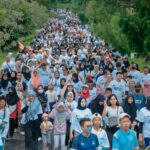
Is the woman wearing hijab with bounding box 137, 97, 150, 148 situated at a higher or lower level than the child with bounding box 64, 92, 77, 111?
lower

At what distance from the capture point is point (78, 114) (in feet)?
38.5

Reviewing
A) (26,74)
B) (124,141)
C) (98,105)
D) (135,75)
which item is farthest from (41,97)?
(124,141)

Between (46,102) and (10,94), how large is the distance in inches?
35.5

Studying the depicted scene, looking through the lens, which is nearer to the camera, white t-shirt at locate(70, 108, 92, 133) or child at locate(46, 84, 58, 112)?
white t-shirt at locate(70, 108, 92, 133)

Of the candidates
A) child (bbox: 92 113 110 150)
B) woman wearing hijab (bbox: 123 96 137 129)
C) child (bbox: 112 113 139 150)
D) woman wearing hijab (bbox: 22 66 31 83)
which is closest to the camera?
child (bbox: 112 113 139 150)

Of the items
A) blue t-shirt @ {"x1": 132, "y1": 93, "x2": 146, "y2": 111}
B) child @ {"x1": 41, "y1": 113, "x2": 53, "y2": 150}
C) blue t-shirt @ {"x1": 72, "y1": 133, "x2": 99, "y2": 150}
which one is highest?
blue t-shirt @ {"x1": 132, "y1": 93, "x2": 146, "y2": 111}

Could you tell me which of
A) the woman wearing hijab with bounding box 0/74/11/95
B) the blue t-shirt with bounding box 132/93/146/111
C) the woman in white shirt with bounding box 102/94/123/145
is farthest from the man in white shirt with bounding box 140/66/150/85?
the woman in white shirt with bounding box 102/94/123/145

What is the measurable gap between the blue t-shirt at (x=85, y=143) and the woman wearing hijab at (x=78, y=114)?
109 inches

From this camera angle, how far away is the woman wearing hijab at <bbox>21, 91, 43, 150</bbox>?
1297 cm

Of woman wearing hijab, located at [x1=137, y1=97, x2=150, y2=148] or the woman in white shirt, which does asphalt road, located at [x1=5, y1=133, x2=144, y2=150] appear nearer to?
the woman in white shirt

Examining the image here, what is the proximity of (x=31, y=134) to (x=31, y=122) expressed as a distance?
258 millimetres

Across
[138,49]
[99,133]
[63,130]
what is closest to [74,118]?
[63,130]

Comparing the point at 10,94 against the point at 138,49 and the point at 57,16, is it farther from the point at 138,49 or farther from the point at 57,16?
the point at 57,16

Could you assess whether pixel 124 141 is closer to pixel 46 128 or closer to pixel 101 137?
pixel 101 137
